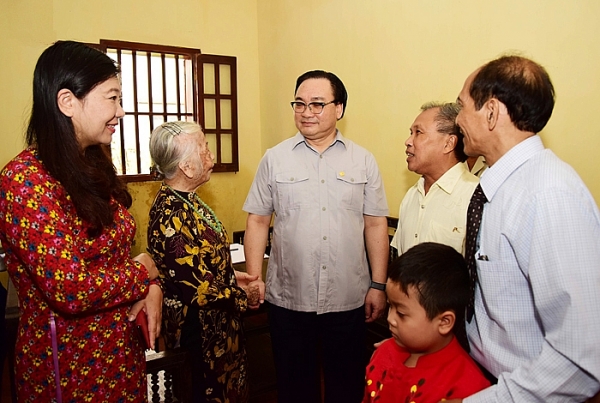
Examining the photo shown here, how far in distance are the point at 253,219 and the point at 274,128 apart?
8.71 feet

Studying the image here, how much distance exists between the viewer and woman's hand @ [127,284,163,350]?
141cm

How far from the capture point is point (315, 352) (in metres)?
2.18

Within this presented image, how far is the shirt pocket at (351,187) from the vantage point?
2135 mm

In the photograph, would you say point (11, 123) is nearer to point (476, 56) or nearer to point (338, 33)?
point (338, 33)

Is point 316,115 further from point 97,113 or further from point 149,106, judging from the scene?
→ point 149,106

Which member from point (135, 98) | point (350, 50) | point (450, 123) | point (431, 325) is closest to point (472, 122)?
point (431, 325)

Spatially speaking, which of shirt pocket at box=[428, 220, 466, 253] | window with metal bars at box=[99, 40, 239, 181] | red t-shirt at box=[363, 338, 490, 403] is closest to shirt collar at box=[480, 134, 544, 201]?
red t-shirt at box=[363, 338, 490, 403]

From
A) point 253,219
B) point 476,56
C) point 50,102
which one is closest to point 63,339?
point 50,102

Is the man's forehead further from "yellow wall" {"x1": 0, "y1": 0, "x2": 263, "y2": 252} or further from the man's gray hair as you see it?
"yellow wall" {"x1": 0, "y1": 0, "x2": 263, "y2": 252}

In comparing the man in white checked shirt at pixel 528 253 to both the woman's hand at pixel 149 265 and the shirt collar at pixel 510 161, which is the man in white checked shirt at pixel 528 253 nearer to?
the shirt collar at pixel 510 161

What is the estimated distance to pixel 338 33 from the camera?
Result: 3.64m

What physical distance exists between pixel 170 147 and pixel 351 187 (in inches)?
31.7

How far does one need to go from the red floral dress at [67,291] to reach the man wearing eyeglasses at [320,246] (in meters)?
0.80

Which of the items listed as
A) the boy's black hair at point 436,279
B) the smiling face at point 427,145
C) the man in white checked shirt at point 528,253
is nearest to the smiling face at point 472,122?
the man in white checked shirt at point 528,253
